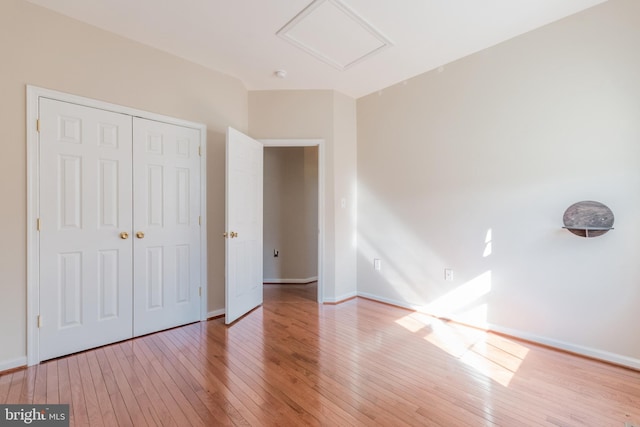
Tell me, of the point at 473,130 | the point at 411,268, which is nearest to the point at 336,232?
the point at 411,268

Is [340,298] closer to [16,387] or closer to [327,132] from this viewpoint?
[327,132]

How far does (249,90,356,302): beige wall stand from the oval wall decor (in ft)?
7.28

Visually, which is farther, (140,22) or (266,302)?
(266,302)

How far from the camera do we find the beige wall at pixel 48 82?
1975 mm

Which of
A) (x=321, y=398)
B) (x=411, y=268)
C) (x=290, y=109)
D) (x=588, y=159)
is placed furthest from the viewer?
(x=290, y=109)

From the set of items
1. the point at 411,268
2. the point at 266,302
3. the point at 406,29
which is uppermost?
the point at 406,29

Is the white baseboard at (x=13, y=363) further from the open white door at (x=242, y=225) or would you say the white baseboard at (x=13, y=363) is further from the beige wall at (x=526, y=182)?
the beige wall at (x=526, y=182)

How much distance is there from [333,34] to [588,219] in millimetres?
2549

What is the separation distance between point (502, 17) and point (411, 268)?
8.16ft

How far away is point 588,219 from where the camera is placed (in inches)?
83.8

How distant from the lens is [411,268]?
128 inches

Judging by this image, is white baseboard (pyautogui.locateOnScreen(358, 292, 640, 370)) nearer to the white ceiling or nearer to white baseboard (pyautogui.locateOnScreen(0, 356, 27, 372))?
the white ceiling

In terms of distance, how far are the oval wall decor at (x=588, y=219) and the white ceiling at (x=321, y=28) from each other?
1544mm

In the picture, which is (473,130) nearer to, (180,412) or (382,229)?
(382,229)
